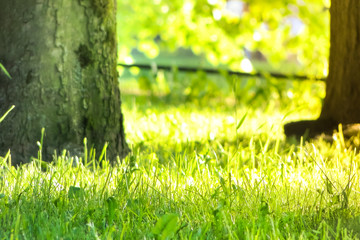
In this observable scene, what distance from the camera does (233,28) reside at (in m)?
6.28

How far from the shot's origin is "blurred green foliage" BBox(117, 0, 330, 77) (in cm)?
612

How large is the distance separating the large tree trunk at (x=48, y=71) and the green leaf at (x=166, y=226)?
130cm

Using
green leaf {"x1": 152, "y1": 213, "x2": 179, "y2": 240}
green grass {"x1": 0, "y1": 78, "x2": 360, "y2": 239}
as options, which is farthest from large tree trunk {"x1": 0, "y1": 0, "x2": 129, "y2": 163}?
green leaf {"x1": 152, "y1": 213, "x2": 179, "y2": 240}

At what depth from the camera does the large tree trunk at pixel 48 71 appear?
2.84 m

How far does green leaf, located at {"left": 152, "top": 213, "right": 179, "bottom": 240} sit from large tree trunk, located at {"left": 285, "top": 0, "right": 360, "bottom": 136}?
208 centimetres

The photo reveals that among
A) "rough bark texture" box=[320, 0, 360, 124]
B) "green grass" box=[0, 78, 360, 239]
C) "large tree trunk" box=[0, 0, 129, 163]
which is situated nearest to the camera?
"green grass" box=[0, 78, 360, 239]

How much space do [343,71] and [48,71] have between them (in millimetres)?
1863

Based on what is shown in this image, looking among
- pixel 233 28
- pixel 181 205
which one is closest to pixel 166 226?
pixel 181 205

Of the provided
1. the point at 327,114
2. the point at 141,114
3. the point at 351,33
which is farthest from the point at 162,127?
the point at 351,33

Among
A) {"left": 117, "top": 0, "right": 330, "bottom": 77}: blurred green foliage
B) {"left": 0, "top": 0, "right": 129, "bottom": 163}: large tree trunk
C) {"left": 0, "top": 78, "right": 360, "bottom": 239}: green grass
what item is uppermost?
{"left": 117, "top": 0, "right": 330, "bottom": 77}: blurred green foliage

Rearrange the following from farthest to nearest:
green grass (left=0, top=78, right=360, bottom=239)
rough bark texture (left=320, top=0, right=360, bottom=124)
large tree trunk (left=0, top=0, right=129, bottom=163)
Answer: rough bark texture (left=320, top=0, right=360, bottom=124) < large tree trunk (left=0, top=0, right=129, bottom=163) < green grass (left=0, top=78, right=360, bottom=239)

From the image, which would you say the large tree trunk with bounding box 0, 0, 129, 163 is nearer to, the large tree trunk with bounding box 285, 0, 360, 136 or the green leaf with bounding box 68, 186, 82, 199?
the green leaf with bounding box 68, 186, 82, 199

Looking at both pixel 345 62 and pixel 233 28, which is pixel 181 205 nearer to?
pixel 345 62

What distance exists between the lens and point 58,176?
7.92ft
